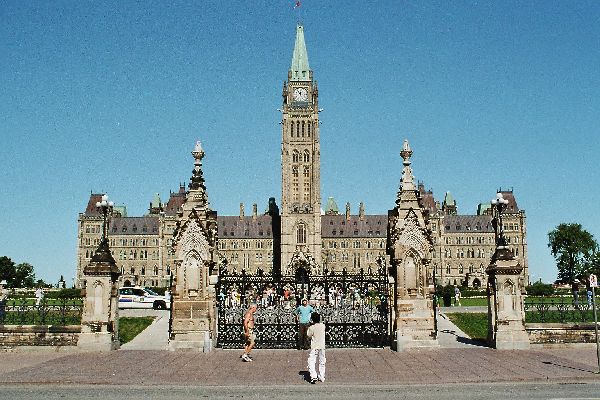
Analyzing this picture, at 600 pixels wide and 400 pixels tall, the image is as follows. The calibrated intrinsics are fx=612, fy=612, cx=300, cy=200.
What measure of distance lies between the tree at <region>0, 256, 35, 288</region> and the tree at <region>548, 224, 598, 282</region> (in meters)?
103

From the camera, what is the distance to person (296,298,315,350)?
1964 cm

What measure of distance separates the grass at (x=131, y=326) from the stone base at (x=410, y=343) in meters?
10.3

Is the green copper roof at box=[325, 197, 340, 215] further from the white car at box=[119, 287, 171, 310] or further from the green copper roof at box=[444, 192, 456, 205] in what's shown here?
the white car at box=[119, 287, 171, 310]

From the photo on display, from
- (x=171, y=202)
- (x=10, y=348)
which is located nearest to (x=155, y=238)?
(x=171, y=202)

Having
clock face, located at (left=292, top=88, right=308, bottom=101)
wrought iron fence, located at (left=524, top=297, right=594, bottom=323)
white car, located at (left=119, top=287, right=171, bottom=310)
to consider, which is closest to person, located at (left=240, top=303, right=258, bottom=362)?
wrought iron fence, located at (left=524, top=297, right=594, bottom=323)

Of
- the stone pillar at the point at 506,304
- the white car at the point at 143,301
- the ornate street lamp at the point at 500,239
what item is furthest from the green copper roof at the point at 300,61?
the stone pillar at the point at 506,304

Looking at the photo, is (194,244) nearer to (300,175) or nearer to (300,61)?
(300,175)

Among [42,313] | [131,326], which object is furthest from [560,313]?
[42,313]

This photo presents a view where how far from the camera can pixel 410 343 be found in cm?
1989

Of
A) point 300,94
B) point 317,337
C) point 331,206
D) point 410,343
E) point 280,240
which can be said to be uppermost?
point 300,94

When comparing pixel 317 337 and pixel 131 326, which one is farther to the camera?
pixel 131 326

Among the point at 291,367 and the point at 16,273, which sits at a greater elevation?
the point at 16,273

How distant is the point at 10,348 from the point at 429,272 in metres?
13.9

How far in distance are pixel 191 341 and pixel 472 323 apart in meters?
13.6
